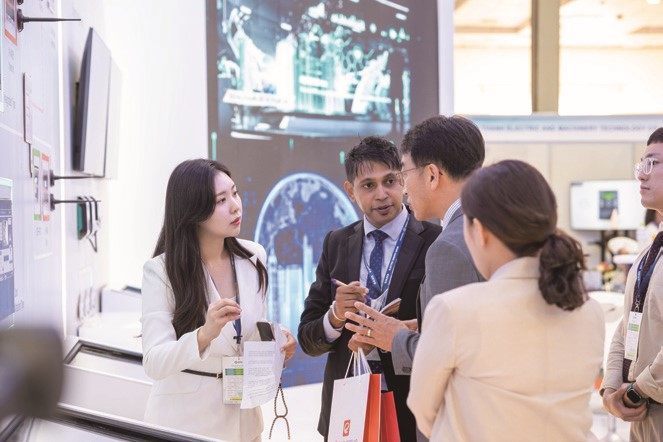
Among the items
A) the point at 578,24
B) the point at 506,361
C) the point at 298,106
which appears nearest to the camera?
the point at 506,361

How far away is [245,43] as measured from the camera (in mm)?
5738

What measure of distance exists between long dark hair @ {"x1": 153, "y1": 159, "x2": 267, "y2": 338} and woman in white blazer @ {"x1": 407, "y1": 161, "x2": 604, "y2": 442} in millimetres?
964

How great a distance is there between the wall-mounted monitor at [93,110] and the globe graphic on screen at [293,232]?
157 cm

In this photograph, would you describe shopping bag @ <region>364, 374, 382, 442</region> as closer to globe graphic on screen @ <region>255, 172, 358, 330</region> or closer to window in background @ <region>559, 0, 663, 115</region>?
globe graphic on screen @ <region>255, 172, 358, 330</region>

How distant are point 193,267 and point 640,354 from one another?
145cm

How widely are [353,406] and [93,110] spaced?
2.74m

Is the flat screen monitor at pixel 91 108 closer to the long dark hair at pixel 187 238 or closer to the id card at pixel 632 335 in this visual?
the long dark hair at pixel 187 238

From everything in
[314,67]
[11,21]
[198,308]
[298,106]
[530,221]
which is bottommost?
[198,308]

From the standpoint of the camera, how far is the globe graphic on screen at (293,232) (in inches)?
234

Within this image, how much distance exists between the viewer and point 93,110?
13.4 ft

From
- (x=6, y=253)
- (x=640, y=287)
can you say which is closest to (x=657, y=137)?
(x=640, y=287)

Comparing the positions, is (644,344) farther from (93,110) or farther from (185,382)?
(93,110)

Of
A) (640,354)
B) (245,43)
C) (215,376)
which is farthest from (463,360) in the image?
(245,43)

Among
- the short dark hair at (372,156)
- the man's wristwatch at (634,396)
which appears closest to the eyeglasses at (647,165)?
the man's wristwatch at (634,396)
